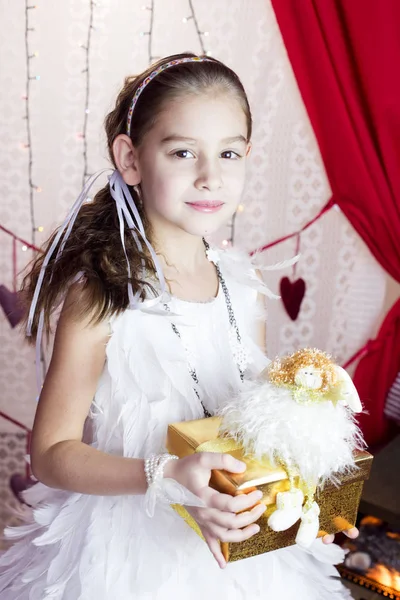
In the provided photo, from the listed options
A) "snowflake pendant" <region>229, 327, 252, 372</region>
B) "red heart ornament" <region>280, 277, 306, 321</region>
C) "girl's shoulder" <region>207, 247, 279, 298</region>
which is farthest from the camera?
"red heart ornament" <region>280, 277, 306, 321</region>

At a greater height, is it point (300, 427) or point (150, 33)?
point (150, 33)

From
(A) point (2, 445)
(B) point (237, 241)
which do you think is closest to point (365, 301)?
(B) point (237, 241)

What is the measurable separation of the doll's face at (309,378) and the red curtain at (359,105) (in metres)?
0.92

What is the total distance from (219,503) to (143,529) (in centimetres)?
28

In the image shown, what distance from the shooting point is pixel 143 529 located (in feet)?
3.08

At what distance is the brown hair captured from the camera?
96 cm

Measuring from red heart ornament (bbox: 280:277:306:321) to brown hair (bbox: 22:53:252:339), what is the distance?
0.77 m

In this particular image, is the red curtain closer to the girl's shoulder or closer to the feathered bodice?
the girl's shoulder

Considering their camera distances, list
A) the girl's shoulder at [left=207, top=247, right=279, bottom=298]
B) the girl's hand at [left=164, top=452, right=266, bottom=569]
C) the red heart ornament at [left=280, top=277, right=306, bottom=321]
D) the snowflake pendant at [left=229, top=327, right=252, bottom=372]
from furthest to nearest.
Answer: the red heart ornament at [left=280, top=277, right=306, bottom=321], the girl's shoulder at [left=207, top=247, right=279, bottom=298], the snowflake pendant at [left=229, top=327, right=252, bottom=372], the girl's hand at [left=164, top=452, right=266, bottom=569]

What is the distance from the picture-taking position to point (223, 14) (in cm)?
162

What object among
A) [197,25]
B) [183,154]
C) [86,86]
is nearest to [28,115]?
[86,86]

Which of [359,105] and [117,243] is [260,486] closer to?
[117,243]

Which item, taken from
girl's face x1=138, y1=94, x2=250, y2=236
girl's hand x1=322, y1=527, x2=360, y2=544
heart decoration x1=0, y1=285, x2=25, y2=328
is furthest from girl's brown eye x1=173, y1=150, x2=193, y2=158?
heart decoration x1=0, y1=285, x2=25, y2=328

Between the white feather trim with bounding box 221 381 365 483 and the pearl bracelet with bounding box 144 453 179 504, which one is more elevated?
the white feather trim with bounding box 221 381 365 483
